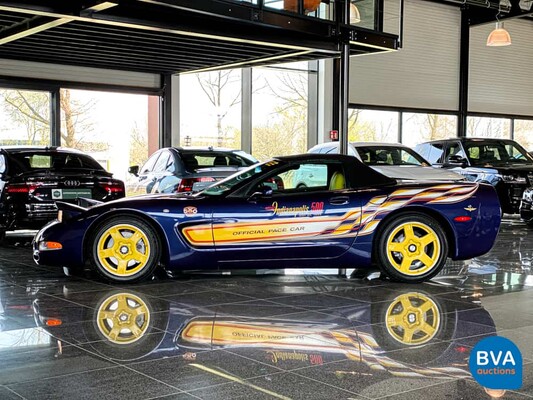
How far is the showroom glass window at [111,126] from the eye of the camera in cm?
1750

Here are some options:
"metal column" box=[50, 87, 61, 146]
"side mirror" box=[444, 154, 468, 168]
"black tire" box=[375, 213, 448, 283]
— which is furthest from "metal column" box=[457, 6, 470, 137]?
"black tire" box=[375, 213, 448, 283]

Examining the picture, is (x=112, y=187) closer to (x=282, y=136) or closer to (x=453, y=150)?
(x=453, y=150)

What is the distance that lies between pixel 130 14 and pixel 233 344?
706 cm

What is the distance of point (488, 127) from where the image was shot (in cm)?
2619

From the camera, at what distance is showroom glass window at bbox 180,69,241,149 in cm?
1962

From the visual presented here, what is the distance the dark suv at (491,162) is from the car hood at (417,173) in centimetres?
213

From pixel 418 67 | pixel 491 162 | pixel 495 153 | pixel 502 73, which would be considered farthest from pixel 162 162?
pixel 502 73

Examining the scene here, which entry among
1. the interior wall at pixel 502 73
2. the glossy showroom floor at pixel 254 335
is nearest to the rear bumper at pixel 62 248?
the glossy showroom floor at pixel 254 335

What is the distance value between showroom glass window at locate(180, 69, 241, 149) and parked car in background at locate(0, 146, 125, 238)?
8563mm

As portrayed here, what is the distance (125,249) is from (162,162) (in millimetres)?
5144

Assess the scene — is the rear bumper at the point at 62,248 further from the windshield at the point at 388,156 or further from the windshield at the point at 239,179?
the windshield at the point at 388,156

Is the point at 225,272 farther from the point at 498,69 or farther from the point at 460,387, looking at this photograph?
the point at 498,69

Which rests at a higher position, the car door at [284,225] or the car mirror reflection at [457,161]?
the car mirror reflection at [457,161]

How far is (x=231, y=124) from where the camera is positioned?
20.7 m
